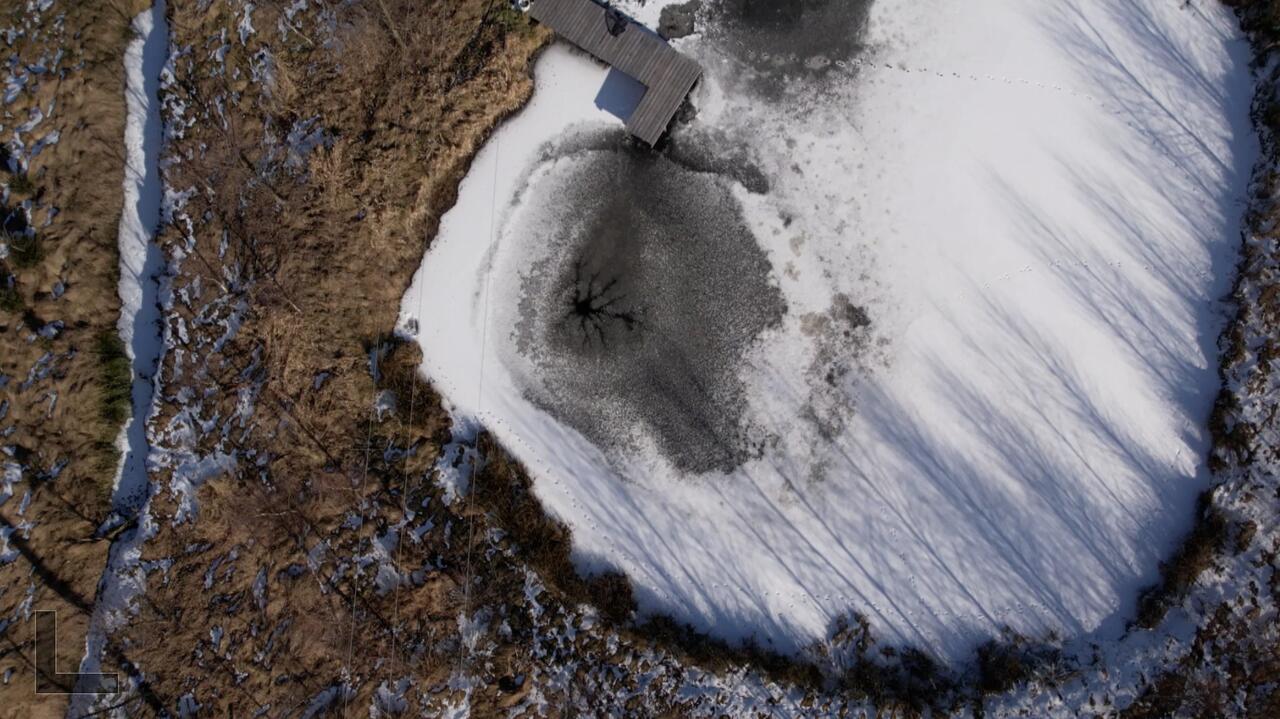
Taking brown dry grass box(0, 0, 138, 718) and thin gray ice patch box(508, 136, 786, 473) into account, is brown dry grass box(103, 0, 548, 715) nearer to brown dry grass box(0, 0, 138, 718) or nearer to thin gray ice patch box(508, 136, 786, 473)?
brown dry grass box(0, 0, 138, 718)

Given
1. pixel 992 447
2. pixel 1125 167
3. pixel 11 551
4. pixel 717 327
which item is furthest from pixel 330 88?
pixel 1125 167

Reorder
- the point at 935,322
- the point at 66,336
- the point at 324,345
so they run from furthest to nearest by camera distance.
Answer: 1. the point at 324,345
2. the point at 935,322
3. the point at 66,336

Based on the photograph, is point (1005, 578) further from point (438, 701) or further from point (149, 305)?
point (149, 305)

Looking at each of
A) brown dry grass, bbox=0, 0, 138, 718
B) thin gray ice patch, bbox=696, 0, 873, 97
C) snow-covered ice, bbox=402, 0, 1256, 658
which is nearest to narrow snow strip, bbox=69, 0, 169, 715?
brown dry grass, bbox=0, 0, 138, 718

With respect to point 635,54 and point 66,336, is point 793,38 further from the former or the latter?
point 66,336

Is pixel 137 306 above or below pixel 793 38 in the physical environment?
below

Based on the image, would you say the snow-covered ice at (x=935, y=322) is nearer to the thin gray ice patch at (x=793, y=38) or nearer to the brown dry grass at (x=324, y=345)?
the thin gray ice patch at (x=793, y=38)

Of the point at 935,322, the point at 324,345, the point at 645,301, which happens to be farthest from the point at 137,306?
the point at 935,322
